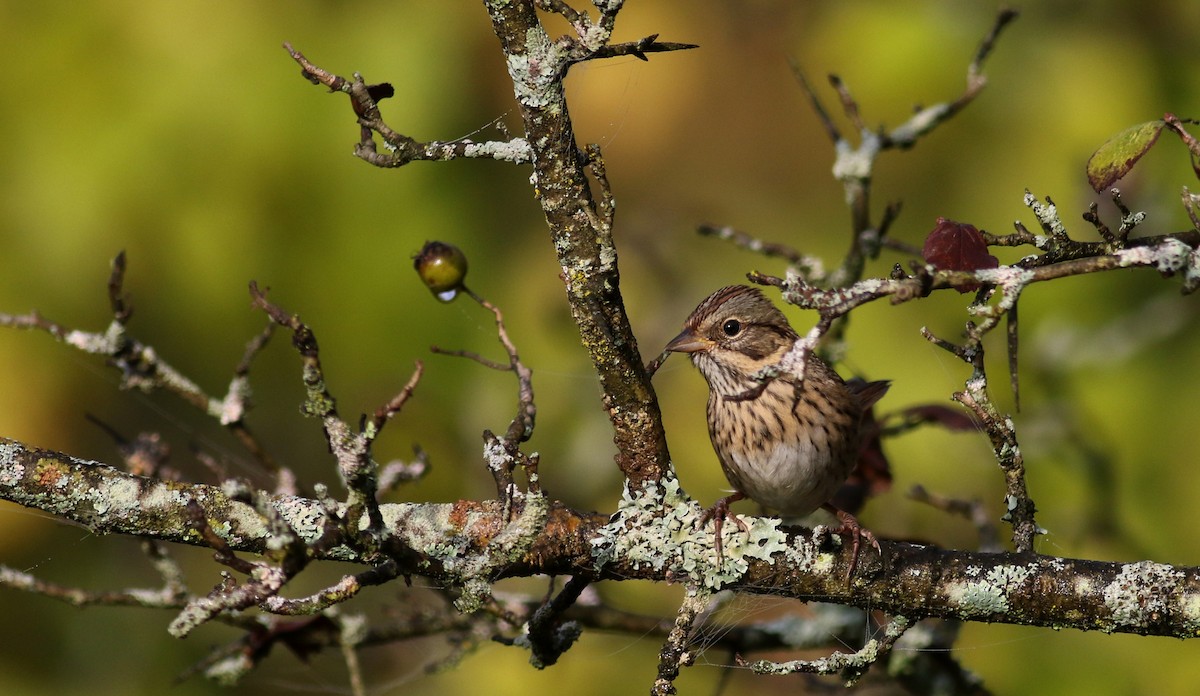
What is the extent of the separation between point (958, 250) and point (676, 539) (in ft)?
2.61

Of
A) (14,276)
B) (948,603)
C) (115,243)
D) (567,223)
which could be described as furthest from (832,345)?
(14,276)

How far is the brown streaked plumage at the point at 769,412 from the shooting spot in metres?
3.05

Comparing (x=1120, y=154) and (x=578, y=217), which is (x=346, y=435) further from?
(x=1120, y=154)

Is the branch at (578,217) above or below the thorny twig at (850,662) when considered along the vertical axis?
above

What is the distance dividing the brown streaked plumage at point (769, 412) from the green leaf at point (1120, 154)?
1394 millimetres

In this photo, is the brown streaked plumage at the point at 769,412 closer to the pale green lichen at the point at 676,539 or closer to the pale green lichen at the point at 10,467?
the pale green lichen at the point at 676,539

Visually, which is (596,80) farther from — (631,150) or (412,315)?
(412,315)

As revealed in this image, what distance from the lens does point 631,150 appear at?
15.8ft

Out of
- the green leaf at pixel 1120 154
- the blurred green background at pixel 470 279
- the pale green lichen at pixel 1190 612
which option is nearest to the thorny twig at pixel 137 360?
the blurred green background at pixel 470 279

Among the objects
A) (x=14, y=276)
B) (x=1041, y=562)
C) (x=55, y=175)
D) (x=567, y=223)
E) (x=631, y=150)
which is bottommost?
(x=1041, y=562)

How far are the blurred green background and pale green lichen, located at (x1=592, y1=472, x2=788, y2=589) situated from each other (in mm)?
1490

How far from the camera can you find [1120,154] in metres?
1.69

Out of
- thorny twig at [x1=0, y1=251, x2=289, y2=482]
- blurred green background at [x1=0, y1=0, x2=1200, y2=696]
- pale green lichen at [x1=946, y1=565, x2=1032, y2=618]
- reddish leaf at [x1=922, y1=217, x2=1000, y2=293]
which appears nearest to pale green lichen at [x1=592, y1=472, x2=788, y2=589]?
pale green lichen at [x1=946, y1=565, x2=1032, y2=618]

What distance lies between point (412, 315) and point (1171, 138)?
2.77m
